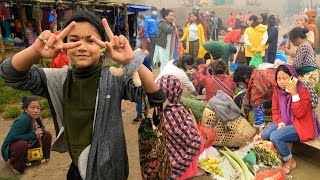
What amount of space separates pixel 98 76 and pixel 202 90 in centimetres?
478

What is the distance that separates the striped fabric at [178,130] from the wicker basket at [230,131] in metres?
0.97

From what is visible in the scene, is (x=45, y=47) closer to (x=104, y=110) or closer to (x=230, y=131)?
(x=104, y=110)

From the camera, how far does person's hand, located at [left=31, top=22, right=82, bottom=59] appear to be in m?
1.36

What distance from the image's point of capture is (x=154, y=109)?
1814mm

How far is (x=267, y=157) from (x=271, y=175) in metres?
0.38

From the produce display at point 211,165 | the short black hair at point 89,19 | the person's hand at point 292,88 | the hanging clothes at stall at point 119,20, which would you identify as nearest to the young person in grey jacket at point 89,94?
the short black hair at point 89,19

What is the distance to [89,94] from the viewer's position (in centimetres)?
166

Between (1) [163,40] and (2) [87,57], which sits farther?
(1) [163,40]

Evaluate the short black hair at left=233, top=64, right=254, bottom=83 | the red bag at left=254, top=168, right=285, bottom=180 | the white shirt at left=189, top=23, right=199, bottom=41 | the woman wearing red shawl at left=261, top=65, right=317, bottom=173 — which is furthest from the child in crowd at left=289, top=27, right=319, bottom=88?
the white shirt at left=189, top=23, right=199, bottom=41

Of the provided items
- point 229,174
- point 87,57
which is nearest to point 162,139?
point 87,57

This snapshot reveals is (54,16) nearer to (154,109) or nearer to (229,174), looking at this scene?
(229,174)

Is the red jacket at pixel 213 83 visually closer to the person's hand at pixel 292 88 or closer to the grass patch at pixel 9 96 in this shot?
the person's hand at pixel 292 88

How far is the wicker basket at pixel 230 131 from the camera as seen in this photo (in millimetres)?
4074

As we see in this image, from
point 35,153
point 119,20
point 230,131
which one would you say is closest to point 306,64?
point 230,131
